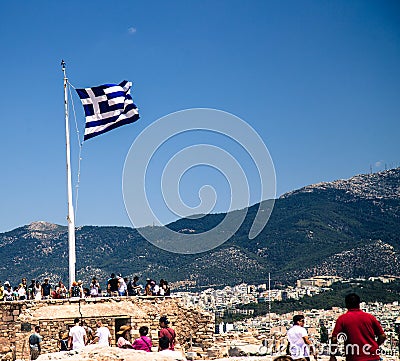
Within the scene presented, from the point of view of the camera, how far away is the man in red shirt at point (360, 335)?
10.6 metres

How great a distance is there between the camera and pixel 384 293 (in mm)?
76500

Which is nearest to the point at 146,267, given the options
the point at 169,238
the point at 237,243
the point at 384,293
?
the point at 169,238

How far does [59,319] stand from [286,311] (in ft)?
168

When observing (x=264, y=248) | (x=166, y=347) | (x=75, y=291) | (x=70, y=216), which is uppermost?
(x=264, y=248)

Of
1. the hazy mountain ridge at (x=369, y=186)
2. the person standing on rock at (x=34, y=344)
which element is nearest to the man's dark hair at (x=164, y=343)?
the person standing on rock at (x=34, y=344)

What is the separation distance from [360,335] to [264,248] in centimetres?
8470

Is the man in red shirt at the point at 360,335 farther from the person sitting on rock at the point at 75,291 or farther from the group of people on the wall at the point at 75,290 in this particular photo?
the person sitting on rock at the point at 75,291

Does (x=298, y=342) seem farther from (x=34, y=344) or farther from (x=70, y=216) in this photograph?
(x=70, y=216)

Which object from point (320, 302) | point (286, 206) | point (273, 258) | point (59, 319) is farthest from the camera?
point (286, 206)

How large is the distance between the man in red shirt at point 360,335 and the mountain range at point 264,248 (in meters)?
73.7

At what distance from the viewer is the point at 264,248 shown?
9488cm

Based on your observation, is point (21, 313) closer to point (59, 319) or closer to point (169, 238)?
point (59, 319)

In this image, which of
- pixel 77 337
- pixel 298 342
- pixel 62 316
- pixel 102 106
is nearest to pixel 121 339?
pixel 77 337

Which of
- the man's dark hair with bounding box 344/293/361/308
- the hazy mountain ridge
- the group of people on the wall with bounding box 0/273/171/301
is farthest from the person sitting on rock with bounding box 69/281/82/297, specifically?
the hazy mountain ridge
